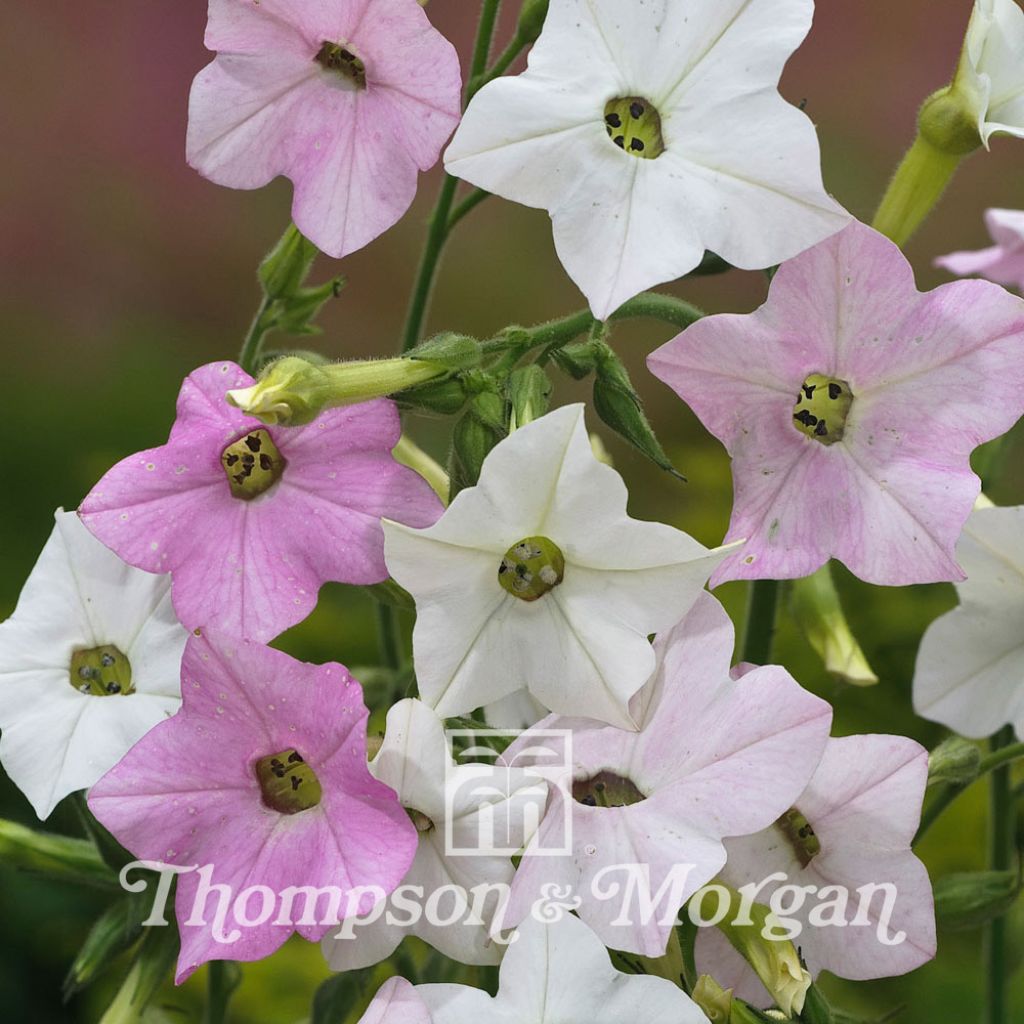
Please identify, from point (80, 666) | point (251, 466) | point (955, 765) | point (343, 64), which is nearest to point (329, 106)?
point (343, 64)

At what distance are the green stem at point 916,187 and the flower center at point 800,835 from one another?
8.8 inches

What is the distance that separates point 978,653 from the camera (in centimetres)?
54

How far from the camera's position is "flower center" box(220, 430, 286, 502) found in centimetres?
45

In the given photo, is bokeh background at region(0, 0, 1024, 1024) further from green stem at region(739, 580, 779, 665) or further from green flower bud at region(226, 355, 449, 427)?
green flower bud at region(226, 355, 449, 427)

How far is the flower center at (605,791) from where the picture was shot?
43 cm

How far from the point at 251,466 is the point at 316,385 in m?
0.06

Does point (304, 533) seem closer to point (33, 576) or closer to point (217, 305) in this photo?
point (33, 576)

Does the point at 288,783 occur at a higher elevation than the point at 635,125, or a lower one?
lower

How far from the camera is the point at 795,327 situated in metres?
0.44

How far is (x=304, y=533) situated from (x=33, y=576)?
0.14 m

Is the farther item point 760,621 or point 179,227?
point 179,227

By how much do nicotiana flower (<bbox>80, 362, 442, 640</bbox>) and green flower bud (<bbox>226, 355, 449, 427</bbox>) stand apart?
1 cm

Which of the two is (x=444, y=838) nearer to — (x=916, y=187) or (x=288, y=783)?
(x=288, y=783)

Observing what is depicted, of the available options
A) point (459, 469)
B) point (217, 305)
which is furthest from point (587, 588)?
point (217, 305)
